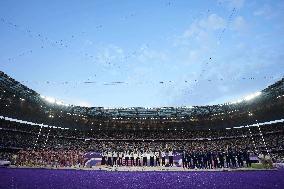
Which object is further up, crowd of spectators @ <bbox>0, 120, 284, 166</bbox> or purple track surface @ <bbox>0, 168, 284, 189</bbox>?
crowd of spectators @ <bbox>0, 120, 284, 166</bbox>

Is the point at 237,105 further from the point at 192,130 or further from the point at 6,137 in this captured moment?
the point at 6,137

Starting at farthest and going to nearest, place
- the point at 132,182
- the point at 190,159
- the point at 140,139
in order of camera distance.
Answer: the point at 140,139 → the point at 190,159 → the point at 132,182

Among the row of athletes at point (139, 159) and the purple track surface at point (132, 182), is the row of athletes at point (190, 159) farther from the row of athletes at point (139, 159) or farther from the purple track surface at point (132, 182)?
the purple track surface at point (132, 182)

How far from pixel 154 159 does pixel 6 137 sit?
114ft

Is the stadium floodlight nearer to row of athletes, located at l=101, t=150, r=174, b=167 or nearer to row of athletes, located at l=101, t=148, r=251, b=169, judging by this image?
row of athletes, located at l=101, t=148, r=251, b=169

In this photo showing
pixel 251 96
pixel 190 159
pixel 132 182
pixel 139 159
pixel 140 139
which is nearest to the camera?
pixel 132 182

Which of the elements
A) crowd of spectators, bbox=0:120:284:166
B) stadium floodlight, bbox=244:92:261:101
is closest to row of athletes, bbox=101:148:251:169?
crowd of spectators, bbox=0:120:284:166

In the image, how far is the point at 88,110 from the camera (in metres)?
59.6

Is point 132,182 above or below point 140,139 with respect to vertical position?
below

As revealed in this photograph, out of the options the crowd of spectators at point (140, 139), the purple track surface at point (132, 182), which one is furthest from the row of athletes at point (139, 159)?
the crowd of spectators at point (140, 139)

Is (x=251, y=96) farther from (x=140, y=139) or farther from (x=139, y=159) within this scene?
(x=140, y=139)

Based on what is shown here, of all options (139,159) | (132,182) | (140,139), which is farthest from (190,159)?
(140,139)

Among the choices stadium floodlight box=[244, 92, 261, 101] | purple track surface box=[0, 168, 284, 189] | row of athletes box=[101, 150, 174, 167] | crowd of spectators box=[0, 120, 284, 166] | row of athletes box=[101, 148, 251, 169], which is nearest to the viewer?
purple track surface box=[0, 168, 284, 189]

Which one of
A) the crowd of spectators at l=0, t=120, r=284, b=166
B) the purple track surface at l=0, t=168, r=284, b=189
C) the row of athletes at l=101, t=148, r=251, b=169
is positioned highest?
the crowd of spectators at l=0, t=120, r=284, b=166
